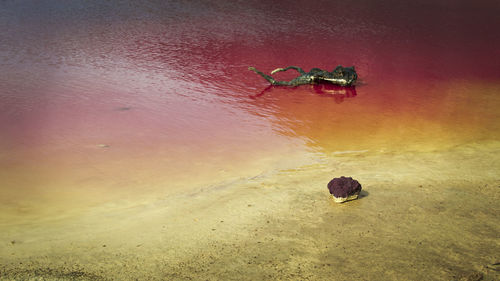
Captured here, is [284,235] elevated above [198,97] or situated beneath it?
situated beneath

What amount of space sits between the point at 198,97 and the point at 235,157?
215 centimetres

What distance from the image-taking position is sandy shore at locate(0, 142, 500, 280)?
264 cm

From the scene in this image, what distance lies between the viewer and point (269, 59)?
337 inches

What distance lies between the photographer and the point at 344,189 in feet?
11.2

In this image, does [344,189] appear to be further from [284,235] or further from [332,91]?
[332,91]

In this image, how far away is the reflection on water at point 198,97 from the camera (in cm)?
437

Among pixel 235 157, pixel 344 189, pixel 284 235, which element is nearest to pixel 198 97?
pixel 235 157

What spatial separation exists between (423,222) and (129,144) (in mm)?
3141

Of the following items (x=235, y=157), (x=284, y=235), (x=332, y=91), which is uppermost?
(x=332, y=91)

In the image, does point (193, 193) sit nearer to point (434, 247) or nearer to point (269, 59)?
point (434, 247)

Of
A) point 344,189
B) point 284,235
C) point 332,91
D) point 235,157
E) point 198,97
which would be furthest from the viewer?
point 332,91

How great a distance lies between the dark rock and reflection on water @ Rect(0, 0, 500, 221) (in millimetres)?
945

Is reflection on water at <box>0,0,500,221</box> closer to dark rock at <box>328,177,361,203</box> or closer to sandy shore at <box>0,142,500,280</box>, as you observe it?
sandy shore at <box>0,142,500,280</box>

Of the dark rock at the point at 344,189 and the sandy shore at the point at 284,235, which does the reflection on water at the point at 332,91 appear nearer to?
the sandy shore at the point at 284,235
